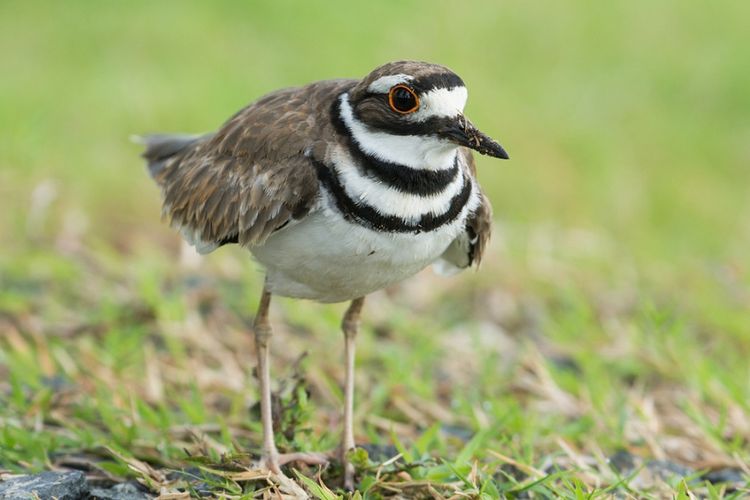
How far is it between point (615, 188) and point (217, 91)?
3711 mm

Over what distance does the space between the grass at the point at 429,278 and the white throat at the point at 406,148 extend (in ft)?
3.65

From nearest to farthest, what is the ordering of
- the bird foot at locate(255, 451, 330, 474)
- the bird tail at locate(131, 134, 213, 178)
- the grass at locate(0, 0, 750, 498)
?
the bird foot at locate(255, 451, 330, 474) → the grass at locate(0, 0, 750, 498) → the bird tail at locate(131, 134, 213, 178)

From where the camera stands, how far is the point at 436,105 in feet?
13.0

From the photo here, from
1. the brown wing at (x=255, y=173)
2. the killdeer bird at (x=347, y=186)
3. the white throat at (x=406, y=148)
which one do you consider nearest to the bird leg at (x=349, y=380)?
the killdeer bird at (x=347, y=186)

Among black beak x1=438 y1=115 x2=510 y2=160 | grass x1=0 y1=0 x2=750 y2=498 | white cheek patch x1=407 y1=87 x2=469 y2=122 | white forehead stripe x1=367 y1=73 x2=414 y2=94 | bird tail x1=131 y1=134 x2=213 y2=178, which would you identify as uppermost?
white forehead stripe x1=367 y1=73 x2=414 y2=94

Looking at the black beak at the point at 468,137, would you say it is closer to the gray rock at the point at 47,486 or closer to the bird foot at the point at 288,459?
the bird foot at the point at 288,459

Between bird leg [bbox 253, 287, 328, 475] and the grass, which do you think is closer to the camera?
bird leg [bbox 253, 287, 328, 475]

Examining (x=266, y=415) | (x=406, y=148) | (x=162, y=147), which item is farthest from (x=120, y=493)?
(x=162, y=147)

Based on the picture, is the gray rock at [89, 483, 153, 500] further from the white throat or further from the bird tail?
the bird tail

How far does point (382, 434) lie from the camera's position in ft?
17.5

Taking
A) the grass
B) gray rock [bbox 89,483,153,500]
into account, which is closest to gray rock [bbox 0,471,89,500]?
gray rock [bbox 89,483,153,500]

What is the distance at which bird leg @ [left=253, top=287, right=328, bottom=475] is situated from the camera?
4.43m

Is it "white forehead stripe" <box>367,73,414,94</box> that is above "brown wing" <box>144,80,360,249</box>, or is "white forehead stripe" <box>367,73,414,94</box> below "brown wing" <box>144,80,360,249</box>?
above

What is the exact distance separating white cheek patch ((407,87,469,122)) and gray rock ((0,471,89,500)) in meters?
1.80
